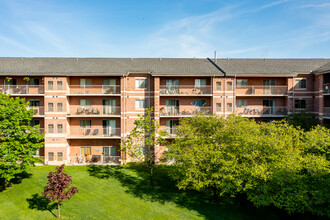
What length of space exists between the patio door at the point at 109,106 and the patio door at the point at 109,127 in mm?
1395

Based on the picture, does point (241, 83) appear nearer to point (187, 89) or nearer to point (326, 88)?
point (187, 89)

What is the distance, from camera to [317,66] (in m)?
32.1

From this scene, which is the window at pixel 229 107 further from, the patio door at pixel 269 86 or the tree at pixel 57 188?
the tree at pixel 57 188

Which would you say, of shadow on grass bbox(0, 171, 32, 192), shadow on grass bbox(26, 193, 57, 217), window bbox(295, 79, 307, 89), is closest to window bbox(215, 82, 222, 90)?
window bbox(295, 79, 307, 89)

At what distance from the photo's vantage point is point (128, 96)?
29484 mm

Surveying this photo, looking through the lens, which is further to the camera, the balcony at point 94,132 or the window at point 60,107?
the balcony at point 94,132

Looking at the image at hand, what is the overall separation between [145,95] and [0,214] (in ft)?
63.3

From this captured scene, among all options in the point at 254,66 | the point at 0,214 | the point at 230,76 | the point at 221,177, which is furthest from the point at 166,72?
the point at 0,214

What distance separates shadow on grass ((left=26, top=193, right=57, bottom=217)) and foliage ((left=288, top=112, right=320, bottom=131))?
27532mm

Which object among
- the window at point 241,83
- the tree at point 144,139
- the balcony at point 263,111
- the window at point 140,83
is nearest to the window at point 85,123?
the tree at point 144,139

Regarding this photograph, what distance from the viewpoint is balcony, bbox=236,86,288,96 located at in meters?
29.9

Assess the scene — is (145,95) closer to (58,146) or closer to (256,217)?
(58,146)

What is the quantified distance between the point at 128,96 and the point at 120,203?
1430 cm

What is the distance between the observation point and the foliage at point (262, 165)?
16109 millimetres
